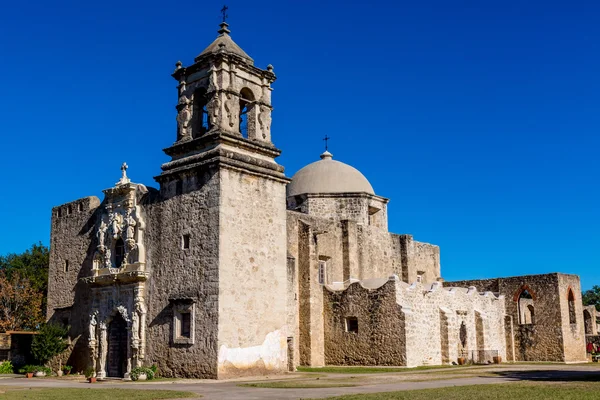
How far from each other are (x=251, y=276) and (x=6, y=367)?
12.6 meters

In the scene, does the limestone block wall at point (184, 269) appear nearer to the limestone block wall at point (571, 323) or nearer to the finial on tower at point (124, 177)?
the finial on tower at point (124, 177)

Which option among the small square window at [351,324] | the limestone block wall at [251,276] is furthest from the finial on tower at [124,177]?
the small square window at [351,324]

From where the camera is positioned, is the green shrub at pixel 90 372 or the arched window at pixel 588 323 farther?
the arched window at pixel 588 323

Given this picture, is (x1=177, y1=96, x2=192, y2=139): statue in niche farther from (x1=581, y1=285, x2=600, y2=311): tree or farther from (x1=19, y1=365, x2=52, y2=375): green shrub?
(x1=581, y1=285, x2=600, y2=311): tree

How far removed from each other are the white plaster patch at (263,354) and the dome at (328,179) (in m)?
12.8

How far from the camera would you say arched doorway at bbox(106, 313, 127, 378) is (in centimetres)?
2545

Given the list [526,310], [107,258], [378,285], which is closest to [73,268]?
[107,258]

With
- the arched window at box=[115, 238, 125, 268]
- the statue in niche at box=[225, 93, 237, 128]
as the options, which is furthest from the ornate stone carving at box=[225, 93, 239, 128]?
the arched window at box=[115, 238, 125, 268]

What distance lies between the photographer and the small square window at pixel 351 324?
29000mm

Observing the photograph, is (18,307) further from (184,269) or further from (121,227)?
(184,269)

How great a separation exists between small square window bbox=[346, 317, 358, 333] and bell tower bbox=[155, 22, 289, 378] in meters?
4.96

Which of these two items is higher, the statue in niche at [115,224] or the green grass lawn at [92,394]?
the statue in niche at [115,224]

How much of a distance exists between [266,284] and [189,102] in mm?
7510

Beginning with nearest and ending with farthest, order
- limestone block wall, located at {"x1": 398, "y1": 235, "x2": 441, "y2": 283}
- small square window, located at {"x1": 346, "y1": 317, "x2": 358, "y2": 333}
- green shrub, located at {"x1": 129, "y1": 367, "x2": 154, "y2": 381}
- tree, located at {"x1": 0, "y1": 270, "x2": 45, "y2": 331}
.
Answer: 1. green shrub, located at {"x1": 129, "y1": 367, "x2": 154, "y2": 381}
2. small square window, located at {"x1": 346, "y1": 317, "x2": 358, "y2": 333}
3. limestone block wall, located at {"x1": 398, "y1": 235, "x2": 441, "y2": 283}
4. tree, located at {"x1": 0, "y1": 270, "x2": 45, "y2": 331}
